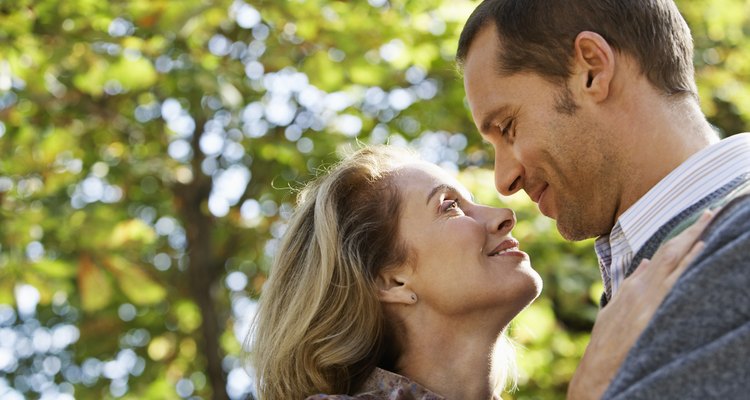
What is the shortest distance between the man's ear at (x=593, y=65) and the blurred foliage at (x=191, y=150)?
2.59 metres

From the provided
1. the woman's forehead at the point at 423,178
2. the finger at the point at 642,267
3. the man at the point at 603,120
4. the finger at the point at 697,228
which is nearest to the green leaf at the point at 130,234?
the woman's forehead at the point at 423,178

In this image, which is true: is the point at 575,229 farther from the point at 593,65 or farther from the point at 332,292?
the point at 332,292

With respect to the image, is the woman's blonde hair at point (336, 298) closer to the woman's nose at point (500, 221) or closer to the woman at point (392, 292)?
the woman at point (392, 292)

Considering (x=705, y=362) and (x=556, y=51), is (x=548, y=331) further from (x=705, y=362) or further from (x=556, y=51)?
(x=705, y=362)

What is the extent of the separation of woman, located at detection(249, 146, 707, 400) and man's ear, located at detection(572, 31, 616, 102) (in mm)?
450

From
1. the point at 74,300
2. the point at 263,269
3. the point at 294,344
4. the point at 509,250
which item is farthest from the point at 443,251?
the point at 263,269

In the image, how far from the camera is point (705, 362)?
61.1 inches

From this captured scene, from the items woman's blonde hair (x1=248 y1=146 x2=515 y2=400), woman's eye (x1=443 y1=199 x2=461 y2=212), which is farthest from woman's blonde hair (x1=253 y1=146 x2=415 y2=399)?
woman's eye (x1=443 y1=199 x2=461 y2=212)

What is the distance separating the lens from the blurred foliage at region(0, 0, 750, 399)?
4.90m

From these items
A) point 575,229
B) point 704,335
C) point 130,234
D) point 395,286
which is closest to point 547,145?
point 575,229

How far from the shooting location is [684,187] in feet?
6.84

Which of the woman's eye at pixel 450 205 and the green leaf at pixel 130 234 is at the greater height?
the woman's eye at pixel 450 205

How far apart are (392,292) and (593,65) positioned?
0.81 meters

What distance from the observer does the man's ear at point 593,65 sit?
2.36 metres
